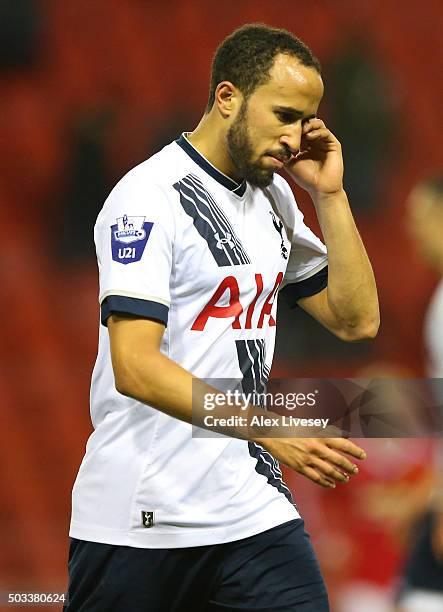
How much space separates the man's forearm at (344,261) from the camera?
2053mm

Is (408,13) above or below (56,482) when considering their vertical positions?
above

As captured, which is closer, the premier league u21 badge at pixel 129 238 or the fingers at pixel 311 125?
the premier league u21 badge at pixel 129 238

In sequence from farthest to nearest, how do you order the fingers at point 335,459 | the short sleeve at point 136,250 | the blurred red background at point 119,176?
the blurred red background at point 119,176, the short sleeve at point 136,250, the fingers at point 335,459

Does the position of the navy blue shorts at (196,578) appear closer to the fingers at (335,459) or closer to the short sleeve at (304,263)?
the fingers at (335,459)

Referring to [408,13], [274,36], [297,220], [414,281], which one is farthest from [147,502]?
[408,13]

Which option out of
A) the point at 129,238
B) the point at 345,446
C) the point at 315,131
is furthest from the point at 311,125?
the point at 345,446

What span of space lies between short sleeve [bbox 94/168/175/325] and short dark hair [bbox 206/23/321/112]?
267 millimetres

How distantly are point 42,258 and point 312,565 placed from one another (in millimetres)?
1822

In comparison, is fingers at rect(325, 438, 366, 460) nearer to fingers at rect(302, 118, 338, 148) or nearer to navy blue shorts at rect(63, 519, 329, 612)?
navy blue shorts at rect(63, 519, 329, 612)

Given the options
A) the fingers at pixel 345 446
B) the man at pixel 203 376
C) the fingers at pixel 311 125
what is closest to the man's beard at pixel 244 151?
the man at pixel 203 376

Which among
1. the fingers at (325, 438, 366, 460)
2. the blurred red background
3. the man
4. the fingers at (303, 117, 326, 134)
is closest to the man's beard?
the man

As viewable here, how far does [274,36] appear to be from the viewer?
1.97 meters

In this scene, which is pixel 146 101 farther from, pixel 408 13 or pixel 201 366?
pixel 201 366

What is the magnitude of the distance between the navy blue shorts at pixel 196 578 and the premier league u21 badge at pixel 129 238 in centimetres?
47
